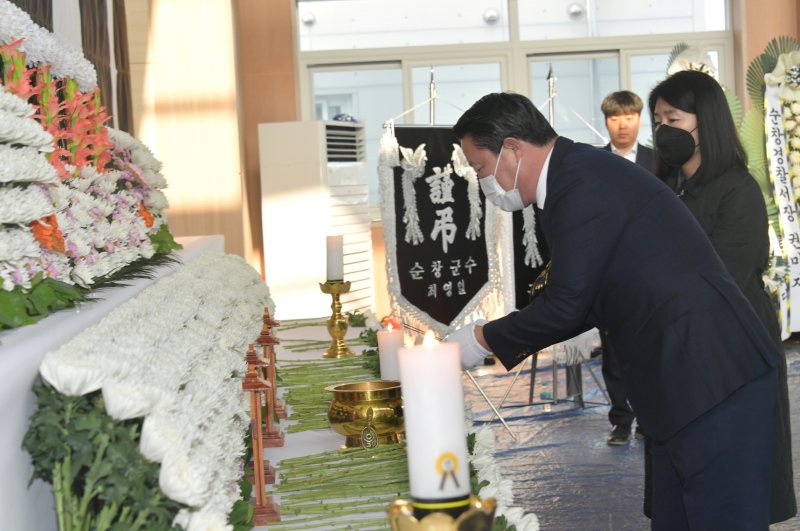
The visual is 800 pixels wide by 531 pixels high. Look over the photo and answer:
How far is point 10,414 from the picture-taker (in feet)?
3.34

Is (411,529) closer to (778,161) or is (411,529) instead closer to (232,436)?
(232,436)

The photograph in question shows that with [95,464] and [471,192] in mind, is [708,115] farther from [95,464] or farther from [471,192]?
[471,192]

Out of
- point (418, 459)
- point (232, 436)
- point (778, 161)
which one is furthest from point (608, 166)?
point (778, 161)

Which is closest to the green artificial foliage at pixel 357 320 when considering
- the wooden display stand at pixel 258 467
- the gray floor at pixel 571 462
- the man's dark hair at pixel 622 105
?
the gray floor at pixel 571 462

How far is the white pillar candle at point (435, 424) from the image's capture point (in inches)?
34.2

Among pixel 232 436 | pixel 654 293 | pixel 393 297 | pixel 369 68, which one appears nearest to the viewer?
pixel 232 436

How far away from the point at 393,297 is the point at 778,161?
2865 millimetres

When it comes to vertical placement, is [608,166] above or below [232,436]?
above

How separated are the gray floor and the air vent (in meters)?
2.22

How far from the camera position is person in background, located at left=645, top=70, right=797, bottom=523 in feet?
8.67

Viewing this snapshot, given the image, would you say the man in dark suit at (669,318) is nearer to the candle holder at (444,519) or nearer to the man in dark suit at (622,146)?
the candle holder at (444,519)

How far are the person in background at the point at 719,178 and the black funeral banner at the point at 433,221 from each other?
221 cm

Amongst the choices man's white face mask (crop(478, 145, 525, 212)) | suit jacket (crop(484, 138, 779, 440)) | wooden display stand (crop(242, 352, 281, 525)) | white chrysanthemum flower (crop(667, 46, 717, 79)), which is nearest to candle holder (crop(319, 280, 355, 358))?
man's white face mask (crop(478, 145, 525, 212))

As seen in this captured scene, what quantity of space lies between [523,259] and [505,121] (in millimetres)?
3033
